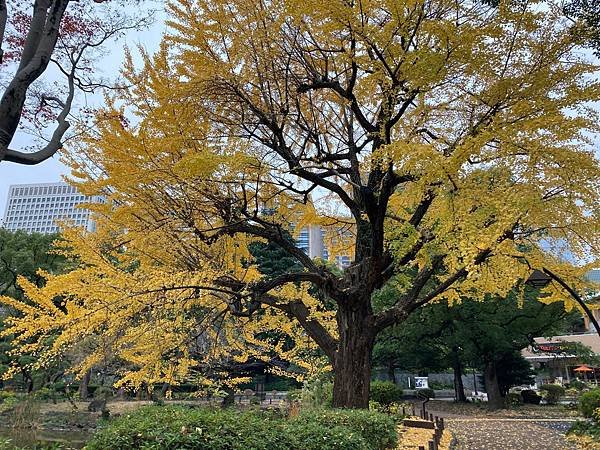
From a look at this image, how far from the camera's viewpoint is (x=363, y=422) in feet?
18.1

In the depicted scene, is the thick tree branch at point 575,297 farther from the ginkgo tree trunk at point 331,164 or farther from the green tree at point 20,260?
the green tree at point 20,260

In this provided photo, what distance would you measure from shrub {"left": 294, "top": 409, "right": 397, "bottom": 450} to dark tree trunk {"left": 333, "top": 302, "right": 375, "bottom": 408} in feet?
1.93

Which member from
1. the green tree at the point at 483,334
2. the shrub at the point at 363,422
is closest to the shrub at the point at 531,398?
the green tree at the point at 483,334

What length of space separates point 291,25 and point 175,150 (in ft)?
8.10

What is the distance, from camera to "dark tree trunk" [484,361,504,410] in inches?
661

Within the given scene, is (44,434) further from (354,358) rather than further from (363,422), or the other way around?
(363,422)

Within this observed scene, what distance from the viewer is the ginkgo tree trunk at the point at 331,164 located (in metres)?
4.68

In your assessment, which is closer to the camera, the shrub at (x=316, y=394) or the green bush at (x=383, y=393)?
the shrub at (x=316, y=394)

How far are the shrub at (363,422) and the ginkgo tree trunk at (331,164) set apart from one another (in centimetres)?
63

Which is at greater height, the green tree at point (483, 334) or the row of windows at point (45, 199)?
the row of windows at point (45, 199)

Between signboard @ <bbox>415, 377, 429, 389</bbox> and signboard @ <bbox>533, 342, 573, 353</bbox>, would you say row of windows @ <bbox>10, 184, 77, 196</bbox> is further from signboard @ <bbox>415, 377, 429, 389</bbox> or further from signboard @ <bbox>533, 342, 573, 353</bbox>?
signboard @ <bbox>415, 377, 429, 389</bbox>

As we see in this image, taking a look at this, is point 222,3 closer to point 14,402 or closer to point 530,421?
point 530,421

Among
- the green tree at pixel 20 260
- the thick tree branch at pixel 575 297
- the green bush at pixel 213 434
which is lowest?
the green bush at pixel 213 434

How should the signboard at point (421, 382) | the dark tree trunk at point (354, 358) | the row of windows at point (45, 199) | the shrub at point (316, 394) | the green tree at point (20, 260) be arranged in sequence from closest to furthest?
the dark tree trunk at point (354, 358) < the shrub at point (316, 394) < the row of windows at point (45, 199) < the green tree at point (20, 260) < the signboard at point (421, 382)
